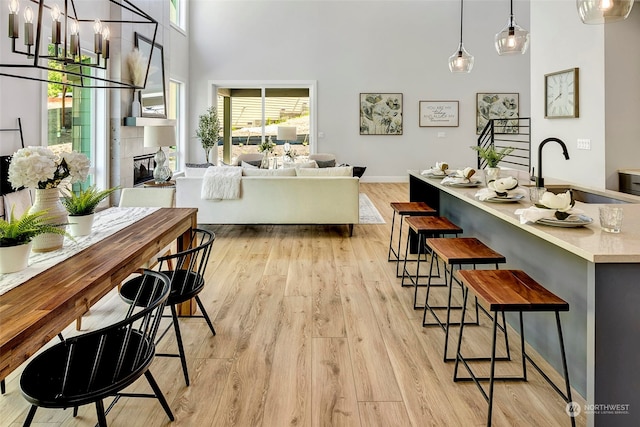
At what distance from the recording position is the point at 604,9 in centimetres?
222

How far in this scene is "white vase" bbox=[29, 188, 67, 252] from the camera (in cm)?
191

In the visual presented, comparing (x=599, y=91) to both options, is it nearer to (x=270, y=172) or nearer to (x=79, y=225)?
(x=270, y=172)

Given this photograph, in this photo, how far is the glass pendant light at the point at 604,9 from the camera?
2186 mm

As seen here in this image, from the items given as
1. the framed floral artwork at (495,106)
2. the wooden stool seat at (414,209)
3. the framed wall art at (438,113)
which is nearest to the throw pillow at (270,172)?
the wooden stool seat at (414,209)

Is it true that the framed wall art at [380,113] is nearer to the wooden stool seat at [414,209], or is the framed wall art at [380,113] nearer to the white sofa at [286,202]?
the white sofa at [286,202]

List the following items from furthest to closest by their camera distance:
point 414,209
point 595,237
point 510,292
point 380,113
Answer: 1. point 380,113
2. point 414,209
3. point 510,292
4. point 595,237

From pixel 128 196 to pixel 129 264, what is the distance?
1667 millimetres

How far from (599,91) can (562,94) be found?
0.60m

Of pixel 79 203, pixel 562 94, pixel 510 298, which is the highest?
pixel 562 94

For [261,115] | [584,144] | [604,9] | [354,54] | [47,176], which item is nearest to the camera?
[47,176]

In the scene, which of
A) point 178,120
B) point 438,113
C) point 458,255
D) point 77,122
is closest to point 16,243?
point 458,255

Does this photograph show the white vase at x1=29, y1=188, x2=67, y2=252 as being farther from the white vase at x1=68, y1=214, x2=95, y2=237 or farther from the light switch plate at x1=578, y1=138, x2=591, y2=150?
the light switch plate at x1=578, y1=138, x2=591, y2=150

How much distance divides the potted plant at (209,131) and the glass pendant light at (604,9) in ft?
28.2

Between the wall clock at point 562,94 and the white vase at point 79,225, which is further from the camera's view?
the wall clock at point 562,94
